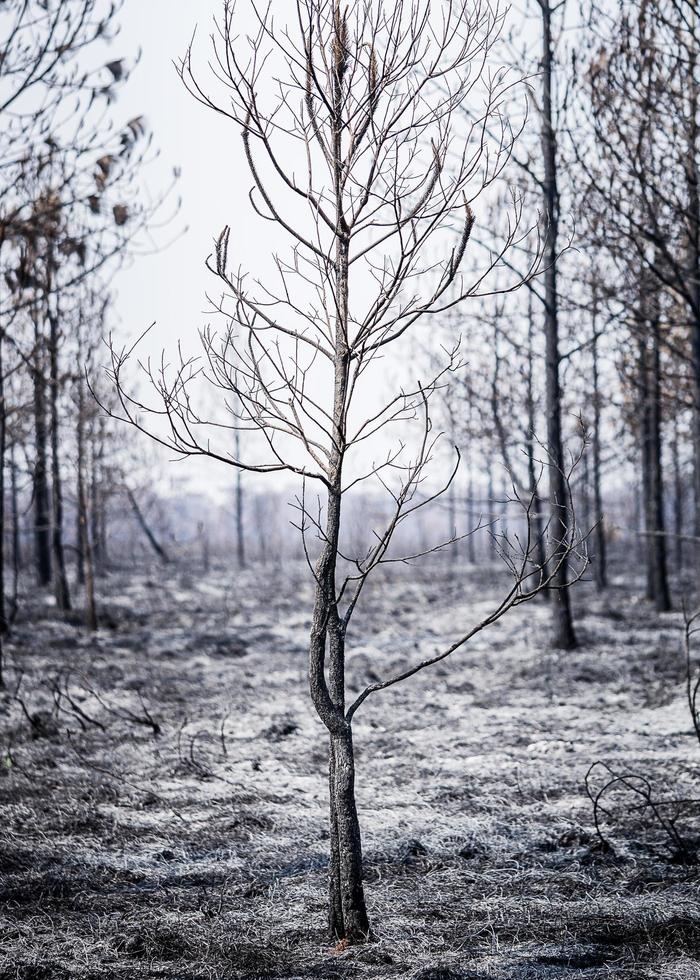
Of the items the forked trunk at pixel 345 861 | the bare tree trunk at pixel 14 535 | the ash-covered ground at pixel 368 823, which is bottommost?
the ash-covered ground at pixel 368 823

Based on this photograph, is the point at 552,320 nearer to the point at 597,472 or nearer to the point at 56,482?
the point at 597,472

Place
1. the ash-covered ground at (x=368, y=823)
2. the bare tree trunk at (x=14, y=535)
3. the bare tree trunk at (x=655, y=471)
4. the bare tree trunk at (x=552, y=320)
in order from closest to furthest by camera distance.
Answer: the ash-covered ground at (x=368, y=823) < the bare tree trunk at (x=552, y=320) < the bare tree trunk at (x=14, y=535) < the bare tree trunk at (x=655, y=471)

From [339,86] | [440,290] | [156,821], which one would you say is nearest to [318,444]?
[440,290]

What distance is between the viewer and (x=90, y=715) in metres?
7.71

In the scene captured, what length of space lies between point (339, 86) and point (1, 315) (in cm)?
522

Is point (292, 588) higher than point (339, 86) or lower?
lower

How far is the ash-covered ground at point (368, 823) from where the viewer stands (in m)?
3.48

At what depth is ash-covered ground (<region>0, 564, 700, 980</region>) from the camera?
348 centimetres

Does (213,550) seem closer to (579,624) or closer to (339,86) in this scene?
(579,624)

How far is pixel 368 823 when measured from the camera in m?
4.95

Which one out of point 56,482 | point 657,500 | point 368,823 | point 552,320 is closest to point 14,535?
point 56,482

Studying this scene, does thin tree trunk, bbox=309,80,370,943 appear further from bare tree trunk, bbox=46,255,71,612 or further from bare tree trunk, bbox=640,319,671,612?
bare tree trunk, bbox=640,319,671,612

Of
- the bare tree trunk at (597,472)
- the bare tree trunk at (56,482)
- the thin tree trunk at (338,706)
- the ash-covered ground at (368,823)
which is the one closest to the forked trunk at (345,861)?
the thin tree trunk at (338,706)

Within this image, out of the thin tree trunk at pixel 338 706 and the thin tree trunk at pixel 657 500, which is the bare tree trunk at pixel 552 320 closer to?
the thin tree trunk at pixel 657 500
